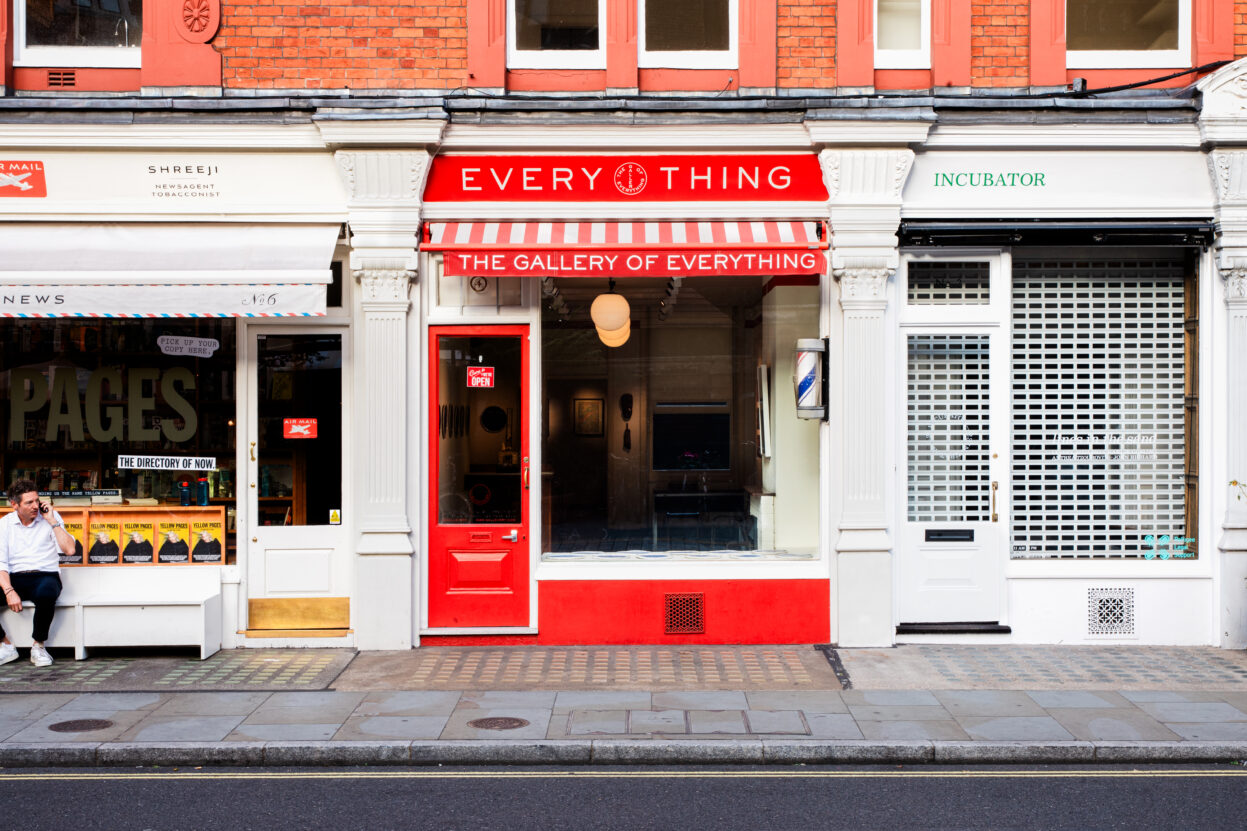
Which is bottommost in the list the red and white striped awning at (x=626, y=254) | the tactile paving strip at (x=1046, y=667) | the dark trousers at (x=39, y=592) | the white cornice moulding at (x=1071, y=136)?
the tactile paving strip at (x=1046, y=667)

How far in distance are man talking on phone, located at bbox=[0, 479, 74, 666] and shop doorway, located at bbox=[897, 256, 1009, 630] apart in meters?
7.22

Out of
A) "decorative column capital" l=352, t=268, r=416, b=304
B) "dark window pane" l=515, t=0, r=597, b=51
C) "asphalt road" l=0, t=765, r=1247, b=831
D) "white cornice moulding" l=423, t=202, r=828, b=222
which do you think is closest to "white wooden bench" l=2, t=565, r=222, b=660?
"asphalt road" l=0, t=765, r=1247, b=831

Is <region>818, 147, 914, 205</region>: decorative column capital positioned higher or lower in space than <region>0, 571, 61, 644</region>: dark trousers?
higher

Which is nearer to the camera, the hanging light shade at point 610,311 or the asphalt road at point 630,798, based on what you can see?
the asphalt road at point 630,798

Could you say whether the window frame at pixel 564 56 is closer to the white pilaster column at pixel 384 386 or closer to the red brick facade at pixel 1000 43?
the white pilaster column at pixel 384 386

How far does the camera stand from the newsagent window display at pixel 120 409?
10.0m

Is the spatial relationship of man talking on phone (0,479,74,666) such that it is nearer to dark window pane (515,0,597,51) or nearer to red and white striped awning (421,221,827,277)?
red and white striped awning (421,221,827,277)

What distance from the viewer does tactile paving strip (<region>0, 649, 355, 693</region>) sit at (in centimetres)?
838

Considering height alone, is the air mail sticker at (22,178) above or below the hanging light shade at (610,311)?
above

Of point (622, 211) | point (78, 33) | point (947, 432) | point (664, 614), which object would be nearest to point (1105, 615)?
point (947, 432)

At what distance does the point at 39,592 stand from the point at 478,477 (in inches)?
145

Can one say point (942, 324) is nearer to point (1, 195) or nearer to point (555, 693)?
point (555, 693)

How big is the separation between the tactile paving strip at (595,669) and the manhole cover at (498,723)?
88 cm

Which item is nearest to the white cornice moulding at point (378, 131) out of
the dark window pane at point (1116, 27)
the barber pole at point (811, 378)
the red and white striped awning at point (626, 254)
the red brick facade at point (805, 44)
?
the red and white striped awning at point (626, 254)
